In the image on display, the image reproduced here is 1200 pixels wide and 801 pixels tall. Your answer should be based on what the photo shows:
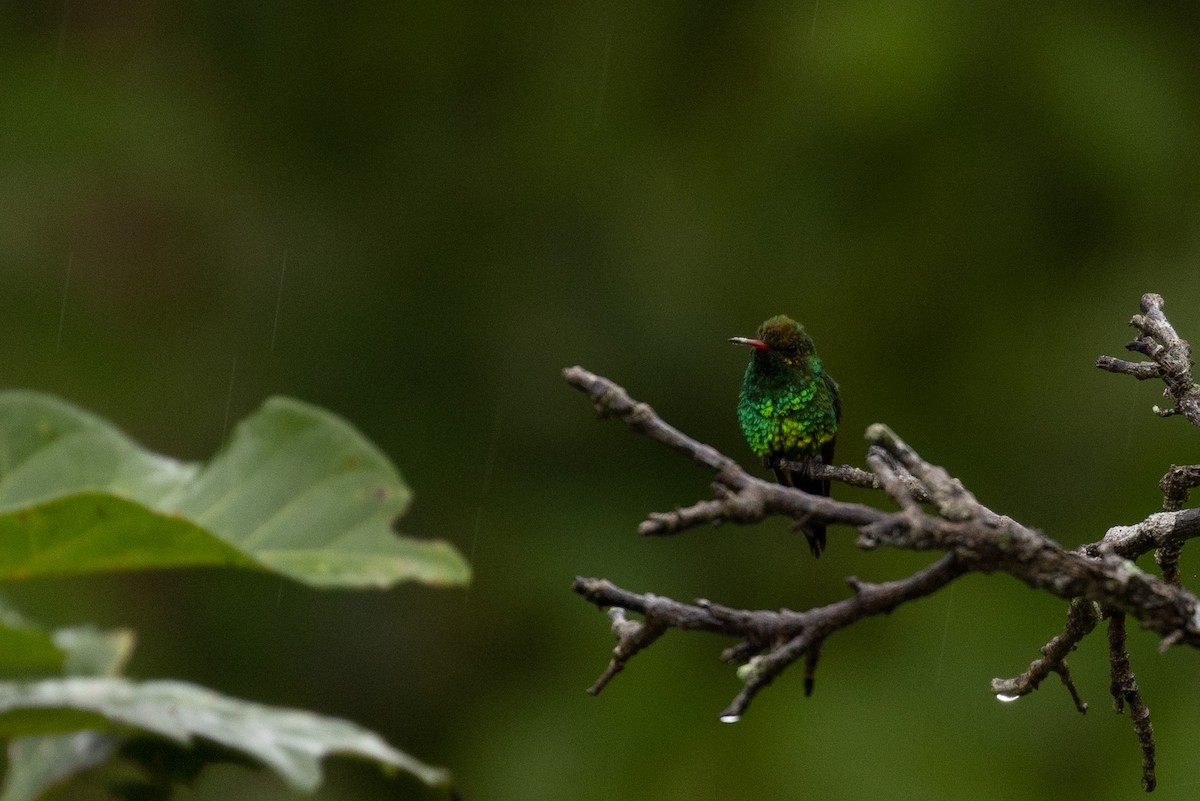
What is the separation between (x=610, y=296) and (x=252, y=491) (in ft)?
15.6

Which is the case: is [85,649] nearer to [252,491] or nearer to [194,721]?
[252,491]

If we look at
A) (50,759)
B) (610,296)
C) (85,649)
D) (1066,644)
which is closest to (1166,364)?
(1066,644)

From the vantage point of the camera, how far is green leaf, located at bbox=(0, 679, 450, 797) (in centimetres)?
140

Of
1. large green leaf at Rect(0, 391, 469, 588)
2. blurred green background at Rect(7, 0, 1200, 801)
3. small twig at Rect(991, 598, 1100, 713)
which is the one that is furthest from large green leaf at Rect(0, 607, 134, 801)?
blurred green background at Rect(7, 0, 1200, 801)

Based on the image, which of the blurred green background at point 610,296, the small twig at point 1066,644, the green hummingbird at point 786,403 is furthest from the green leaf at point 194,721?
the blurred green background at point 610,296

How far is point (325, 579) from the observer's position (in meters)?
2.08

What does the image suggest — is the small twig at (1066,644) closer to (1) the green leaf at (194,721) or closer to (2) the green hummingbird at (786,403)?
(1) the green leaf at (194,721)

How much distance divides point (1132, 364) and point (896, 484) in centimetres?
84

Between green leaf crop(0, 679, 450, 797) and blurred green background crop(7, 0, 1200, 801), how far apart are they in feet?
12.8

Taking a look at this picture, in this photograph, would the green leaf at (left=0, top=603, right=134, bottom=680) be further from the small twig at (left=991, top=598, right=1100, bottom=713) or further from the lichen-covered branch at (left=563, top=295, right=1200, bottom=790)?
the small twig at (left=991, top=598, right=1100, bottom=713)

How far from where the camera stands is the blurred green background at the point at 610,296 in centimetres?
572

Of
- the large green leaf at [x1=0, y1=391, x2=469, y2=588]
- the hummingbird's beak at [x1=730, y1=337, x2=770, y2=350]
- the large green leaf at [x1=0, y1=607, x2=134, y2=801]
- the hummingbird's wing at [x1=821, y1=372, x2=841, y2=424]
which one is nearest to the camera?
the large green leaf at [x1=0, y1=607, x2=134, y2=801]

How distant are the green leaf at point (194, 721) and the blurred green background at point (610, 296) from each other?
389cm

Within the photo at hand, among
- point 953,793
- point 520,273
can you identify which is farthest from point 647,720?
point 520,273
